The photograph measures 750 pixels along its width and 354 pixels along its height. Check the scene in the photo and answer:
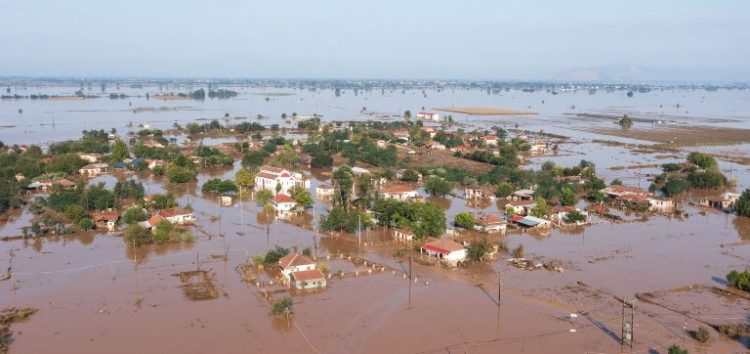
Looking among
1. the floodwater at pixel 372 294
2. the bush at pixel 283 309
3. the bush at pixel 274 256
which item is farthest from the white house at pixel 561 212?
Answer: the bush at pixel 283 309

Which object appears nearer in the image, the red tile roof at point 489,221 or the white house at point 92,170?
the red tile roof at point 489,221

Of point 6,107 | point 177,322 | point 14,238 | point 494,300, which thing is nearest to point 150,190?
point 14,238

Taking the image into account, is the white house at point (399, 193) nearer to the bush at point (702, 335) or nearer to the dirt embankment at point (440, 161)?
the dirt embankment at point (440, 161)

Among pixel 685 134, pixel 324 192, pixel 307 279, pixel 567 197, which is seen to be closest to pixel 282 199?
pixel 324 192

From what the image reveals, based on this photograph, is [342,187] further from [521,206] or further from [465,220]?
[521,206]

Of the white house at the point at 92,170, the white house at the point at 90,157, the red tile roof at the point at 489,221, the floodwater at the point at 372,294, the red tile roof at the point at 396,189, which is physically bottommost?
the floodwater at the point at 372,294

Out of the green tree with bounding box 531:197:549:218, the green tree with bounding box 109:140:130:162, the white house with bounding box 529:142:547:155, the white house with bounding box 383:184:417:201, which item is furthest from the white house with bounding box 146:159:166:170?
the white house with bounding box 529:142:547:155

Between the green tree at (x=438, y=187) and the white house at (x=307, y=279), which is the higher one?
the green tree at (x=438, y=187)
